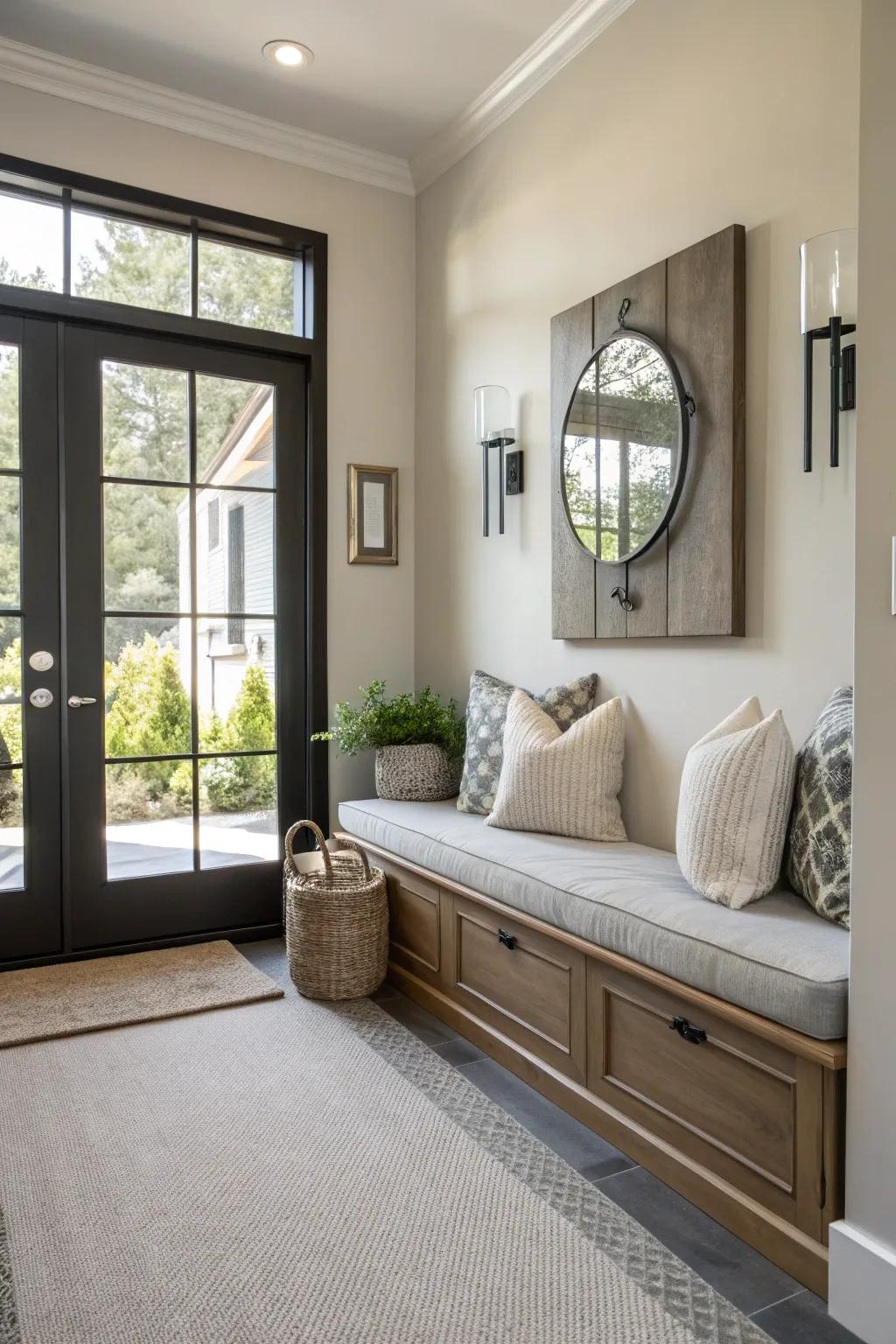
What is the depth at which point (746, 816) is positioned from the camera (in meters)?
1.96

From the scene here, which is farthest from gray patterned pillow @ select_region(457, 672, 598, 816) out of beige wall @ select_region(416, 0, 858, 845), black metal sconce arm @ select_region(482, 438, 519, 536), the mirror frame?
black metal sconce arm @ select_region(482, 438, 519, 536)

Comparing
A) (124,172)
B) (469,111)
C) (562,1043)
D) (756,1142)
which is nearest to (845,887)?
(756,1142)

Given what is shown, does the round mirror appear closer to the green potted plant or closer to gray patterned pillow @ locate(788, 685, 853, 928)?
gray patterned pillow @ locate(788, 685, 853, 928)

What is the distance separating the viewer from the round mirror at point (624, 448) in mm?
2541

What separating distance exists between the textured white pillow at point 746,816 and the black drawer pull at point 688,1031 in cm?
25

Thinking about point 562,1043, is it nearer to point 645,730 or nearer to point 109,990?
point 645,730

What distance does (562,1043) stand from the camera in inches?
88.5

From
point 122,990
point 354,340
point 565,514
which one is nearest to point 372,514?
point 354,340

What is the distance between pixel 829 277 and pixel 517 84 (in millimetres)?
1749

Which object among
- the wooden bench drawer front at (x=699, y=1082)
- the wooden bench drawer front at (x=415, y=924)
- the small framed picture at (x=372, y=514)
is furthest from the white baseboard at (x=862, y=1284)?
the small framed picture at (x=372, y=514)

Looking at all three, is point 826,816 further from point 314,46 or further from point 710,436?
point 314,46

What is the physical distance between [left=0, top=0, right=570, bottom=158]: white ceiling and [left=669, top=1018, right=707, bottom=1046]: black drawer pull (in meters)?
2.94

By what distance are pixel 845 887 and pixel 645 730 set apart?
954 millimetres

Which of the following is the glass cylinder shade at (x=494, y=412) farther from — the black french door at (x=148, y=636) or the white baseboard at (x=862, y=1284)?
the white baseboard at (x=862, y=1284)
